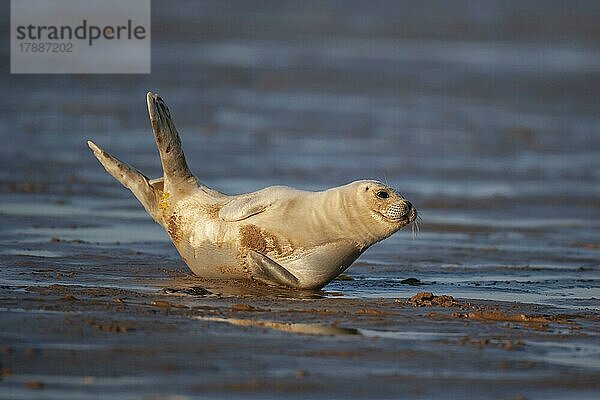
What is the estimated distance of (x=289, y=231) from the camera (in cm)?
802

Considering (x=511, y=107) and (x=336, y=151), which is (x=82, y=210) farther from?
(x=511, y=107)

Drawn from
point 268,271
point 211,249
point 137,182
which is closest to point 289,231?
point 268,271

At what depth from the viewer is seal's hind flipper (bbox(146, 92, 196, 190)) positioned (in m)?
8.49

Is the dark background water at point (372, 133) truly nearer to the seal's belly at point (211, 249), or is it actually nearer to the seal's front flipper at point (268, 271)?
the seal's front flipper at point (268, 271)

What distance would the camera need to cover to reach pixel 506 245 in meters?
10.5

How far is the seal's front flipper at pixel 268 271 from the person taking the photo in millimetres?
7789

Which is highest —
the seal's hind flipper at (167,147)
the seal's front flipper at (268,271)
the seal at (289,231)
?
the seal's hind flipper at (167,147)

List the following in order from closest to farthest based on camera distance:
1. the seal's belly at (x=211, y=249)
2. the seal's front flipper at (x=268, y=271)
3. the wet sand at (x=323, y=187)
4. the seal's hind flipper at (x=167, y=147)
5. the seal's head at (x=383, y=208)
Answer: the wet sand at (x=323, y=187) → the seal's front flipper at (x=268, y=271) → the seal's head at (x=383, y=208) → the seal's belly at (x=211, y=249) → the seal's hind flipper at (x=167, y=147)

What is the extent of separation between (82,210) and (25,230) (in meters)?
1.02

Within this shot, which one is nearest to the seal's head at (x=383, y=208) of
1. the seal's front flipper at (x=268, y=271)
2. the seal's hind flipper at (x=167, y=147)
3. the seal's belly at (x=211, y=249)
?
the seal's front flipper at (x=268, y=271)

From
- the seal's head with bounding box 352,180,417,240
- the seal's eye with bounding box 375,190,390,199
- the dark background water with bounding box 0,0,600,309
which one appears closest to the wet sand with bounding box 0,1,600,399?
the dark background water with bounding box 0,0,600,309

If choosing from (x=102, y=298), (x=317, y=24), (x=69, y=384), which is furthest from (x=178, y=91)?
(x=69, y=384)

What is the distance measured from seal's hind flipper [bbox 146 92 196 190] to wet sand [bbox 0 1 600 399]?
0.57 metres

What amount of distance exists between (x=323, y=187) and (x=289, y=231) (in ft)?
15.4
